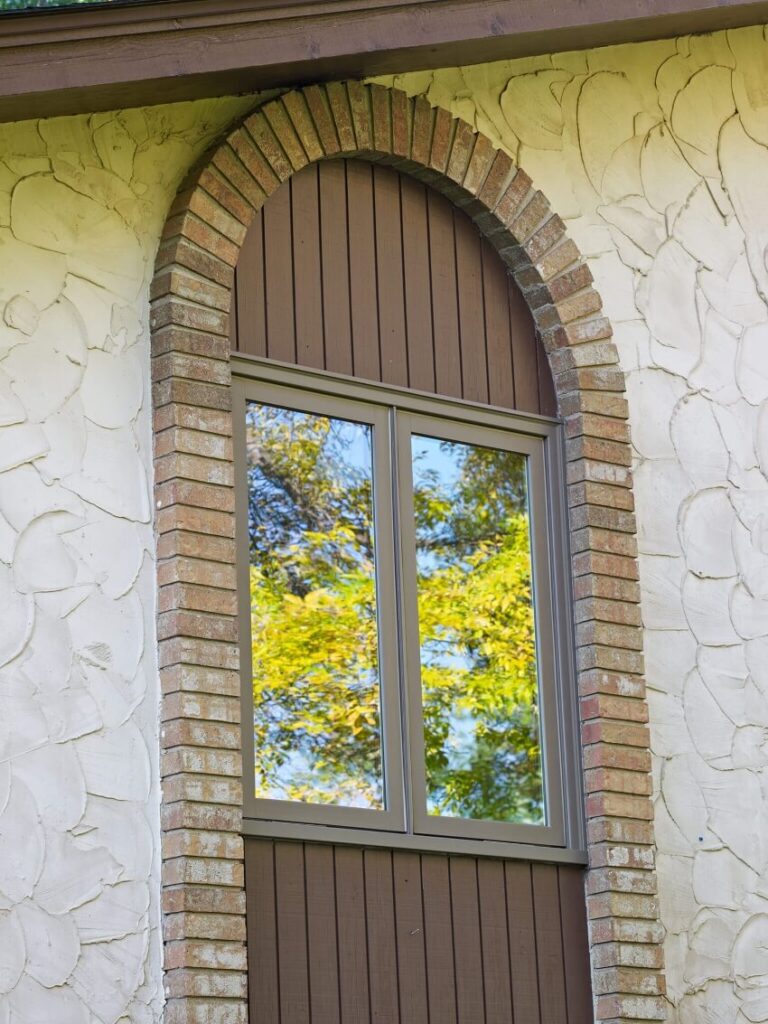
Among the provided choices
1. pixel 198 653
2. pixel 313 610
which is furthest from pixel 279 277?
pixel 198 653

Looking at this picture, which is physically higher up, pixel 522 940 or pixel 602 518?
pixel 602 518

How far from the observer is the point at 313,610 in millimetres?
6363

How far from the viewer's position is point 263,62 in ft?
18.9

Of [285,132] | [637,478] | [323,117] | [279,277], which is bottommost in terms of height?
[637,478]

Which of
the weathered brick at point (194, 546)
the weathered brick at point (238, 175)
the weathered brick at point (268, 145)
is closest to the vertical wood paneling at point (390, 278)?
the weathered brick at point (268, 145)

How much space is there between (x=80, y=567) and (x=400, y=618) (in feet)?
4.29

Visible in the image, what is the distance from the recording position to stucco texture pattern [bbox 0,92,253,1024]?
17.7 ft

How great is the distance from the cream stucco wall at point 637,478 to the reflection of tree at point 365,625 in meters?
0.51

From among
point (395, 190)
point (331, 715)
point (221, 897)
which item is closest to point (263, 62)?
point (395, 190)

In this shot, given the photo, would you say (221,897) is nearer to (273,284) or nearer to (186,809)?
(186,809)

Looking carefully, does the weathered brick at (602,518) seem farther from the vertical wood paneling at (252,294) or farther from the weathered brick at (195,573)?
the weathered brick at (195,573)

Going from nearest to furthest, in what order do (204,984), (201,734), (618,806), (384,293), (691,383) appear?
(204,984), (201,734), (618,806), (384,293), (691,383)

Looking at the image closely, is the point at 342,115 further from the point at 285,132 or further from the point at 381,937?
the point at 381,937

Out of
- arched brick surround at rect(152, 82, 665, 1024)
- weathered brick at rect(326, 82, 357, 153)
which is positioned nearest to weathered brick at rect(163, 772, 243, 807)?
arched brick surround at rect(152, 82, 665, 1024)
